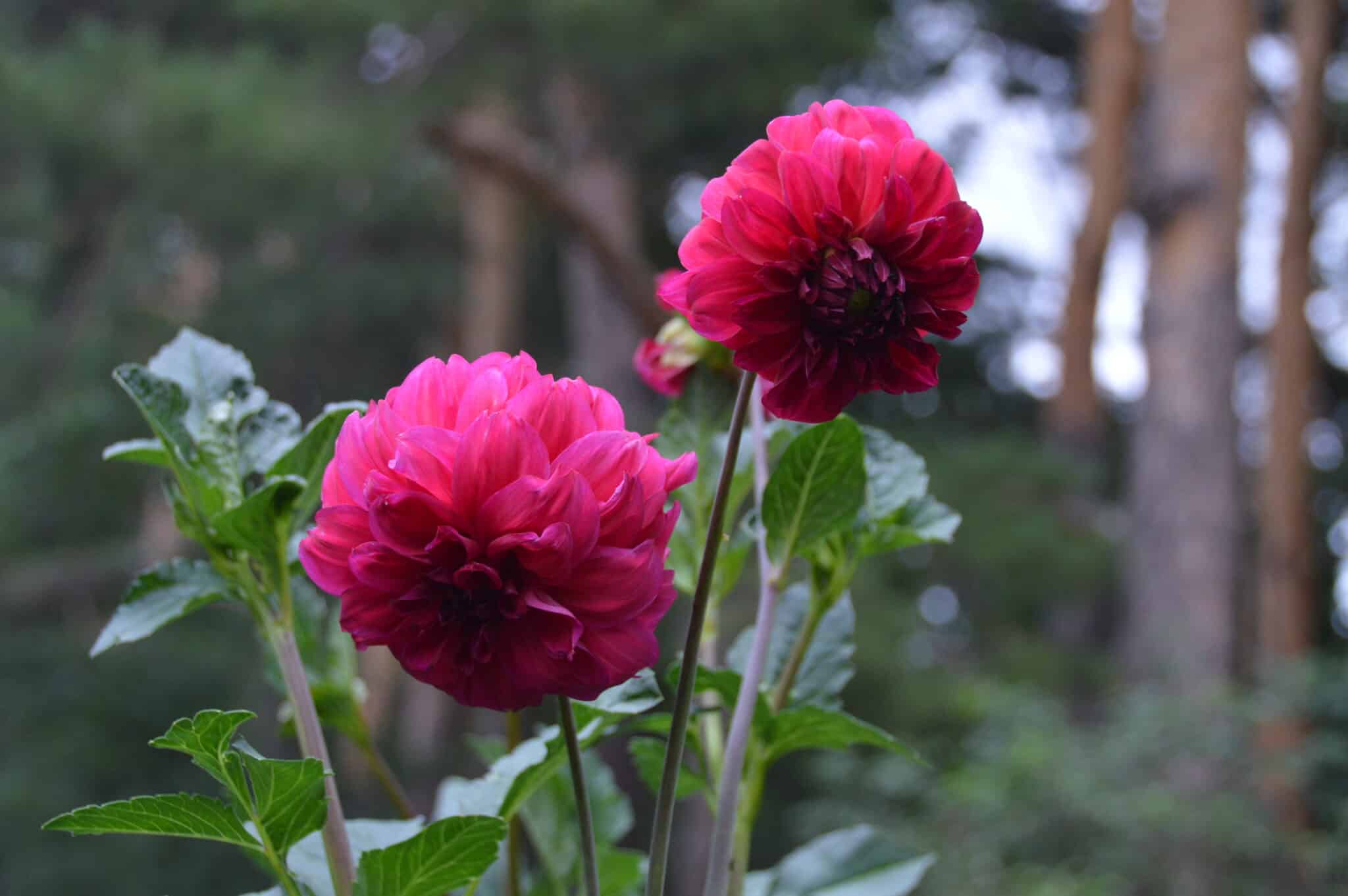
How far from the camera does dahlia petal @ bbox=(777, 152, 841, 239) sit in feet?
1.01

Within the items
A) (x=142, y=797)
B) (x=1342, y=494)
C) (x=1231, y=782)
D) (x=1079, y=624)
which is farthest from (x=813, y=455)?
(x=1342, y=494)

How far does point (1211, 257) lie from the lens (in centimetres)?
400

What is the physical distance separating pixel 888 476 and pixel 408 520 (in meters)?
0.25

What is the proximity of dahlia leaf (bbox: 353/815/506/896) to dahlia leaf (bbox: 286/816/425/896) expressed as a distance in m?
0.05

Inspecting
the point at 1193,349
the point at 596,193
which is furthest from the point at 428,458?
the point at 596,193

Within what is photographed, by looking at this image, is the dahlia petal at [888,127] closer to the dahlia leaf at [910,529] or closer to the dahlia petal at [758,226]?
the dahlia petal at [758,226]

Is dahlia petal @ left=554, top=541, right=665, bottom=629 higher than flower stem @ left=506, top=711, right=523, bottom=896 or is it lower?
higher

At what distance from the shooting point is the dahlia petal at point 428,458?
0.29m

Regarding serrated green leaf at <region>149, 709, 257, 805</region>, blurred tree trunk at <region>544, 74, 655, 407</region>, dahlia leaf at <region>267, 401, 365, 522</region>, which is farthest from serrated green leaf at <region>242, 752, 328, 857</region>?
blurred tree trunk at <region>544, 74, 655, 407</region>

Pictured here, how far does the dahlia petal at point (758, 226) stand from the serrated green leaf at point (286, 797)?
0.58 feet

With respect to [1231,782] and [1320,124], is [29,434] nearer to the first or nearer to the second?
[1231,782]

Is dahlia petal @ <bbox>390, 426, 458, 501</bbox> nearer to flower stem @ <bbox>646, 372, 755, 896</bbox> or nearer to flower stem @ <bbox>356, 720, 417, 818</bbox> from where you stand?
flower stem @ <bbox>646, 372, 755, 896</bbox>

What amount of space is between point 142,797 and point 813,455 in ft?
0.75

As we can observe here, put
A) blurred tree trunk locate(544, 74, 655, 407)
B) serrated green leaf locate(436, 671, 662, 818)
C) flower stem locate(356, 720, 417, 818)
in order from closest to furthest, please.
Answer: serrated green leaf locate(436, 671, 662, 818), flower stem locate(356, 720, 417, 818), blurred tree trunk locate(544, 74, 655, 407)
